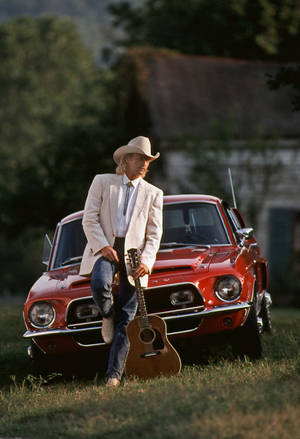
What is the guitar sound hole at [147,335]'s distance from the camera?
7.41 metres

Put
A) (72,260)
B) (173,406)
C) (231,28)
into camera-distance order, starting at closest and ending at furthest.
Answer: (173,406), (72,260), (231,28)

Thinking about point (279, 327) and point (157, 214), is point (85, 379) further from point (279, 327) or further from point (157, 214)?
point (279, 327)

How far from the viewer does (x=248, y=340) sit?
827 cm

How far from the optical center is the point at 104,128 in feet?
96.1

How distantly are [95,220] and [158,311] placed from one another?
108 centimetres

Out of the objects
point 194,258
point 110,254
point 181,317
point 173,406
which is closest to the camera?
point 173,406

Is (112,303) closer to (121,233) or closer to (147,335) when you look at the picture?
(147,335)

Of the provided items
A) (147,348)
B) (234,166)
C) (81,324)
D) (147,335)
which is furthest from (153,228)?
(234,166)

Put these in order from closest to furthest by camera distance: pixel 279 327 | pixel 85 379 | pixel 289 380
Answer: pixel 289 380 < pixel 85 379 < pixel 279 327

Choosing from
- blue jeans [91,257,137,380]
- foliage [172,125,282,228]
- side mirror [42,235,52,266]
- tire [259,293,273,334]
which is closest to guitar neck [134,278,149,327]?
blue jeans [91,257,137,380]

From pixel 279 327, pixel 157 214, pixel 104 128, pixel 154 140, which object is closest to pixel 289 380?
pixel 157 214

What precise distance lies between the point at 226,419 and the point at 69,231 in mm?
4329

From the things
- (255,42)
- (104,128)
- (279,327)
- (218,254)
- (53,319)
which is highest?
(255,42)

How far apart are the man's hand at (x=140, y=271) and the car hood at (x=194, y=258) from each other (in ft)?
2.20
